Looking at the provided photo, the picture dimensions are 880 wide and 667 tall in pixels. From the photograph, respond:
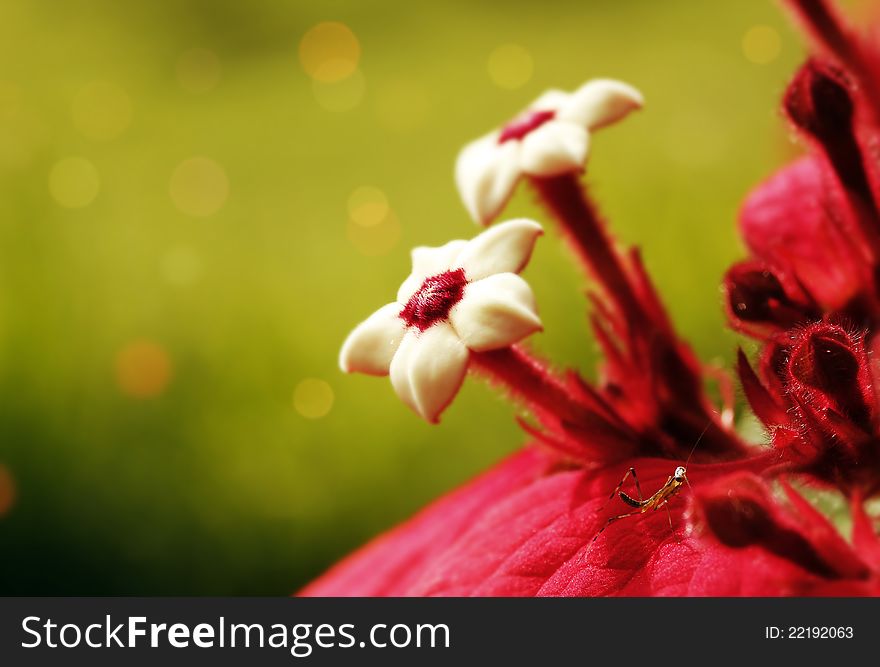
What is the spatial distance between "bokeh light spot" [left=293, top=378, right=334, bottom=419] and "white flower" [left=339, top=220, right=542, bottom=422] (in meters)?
0.48

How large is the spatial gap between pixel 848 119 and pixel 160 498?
57cm

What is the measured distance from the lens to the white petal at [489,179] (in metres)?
0.34

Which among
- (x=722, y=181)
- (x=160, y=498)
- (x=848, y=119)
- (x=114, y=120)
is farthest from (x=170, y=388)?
(x=848, y=119)

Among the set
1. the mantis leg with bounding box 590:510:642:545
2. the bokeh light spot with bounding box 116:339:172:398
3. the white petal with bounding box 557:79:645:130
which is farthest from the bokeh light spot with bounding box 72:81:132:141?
the mantis leg with bounding box 590:510:642:545

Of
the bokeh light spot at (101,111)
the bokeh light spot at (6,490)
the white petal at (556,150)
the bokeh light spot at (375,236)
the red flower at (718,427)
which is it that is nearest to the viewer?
the red flower at (718,427)

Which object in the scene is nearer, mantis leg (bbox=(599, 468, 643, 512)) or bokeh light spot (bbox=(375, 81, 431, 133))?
mantis leg (bbox=(599, 468, 643, 512))

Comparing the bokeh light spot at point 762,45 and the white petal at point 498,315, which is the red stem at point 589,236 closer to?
the white petal at point 498,315

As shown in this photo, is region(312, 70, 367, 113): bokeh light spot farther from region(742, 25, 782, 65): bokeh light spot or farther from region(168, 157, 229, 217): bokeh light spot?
region(742, 25, 782, 65): bokeh light spot

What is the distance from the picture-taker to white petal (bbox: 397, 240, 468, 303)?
11.1 inches

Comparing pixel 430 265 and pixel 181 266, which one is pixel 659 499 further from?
pixel 181 266

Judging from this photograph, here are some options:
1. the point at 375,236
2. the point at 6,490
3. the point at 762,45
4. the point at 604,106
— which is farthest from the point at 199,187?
the point at 604,106

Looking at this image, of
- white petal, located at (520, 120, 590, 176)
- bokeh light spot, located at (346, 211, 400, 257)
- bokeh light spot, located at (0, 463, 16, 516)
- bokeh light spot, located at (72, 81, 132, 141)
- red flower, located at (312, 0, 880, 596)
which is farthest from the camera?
bokeh light spot, located at (72, 81, 132, 141)

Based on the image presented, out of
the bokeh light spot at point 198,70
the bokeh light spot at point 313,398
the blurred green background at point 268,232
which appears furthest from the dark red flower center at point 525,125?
the bokeh light spot at point 198,70

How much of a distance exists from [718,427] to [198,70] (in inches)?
36.2
